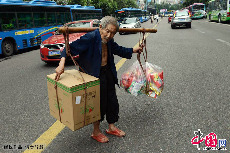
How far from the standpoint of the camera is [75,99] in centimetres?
213

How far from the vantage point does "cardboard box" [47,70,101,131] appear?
2127 mm

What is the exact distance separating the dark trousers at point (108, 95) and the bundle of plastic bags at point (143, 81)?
0.39 meters

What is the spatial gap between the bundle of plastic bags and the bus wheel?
9.19 metres

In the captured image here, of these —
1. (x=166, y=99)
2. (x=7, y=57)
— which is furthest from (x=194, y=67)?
(x=7, y=57)

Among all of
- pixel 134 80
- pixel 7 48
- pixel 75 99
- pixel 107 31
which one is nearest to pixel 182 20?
pixel 7 48

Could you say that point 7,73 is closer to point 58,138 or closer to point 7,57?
point 7,57

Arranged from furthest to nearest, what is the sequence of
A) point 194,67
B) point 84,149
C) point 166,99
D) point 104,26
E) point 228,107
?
point 194,67, point 166,99, point 228,107, point 84,149, point 104,26

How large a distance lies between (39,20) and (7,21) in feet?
7.73

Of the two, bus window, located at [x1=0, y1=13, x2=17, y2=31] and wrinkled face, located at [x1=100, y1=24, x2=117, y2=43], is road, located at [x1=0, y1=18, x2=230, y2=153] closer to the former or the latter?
wrinkled face, located at [x1=100, y1=24, x2=117, y2=43]

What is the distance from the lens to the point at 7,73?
7.02 meters

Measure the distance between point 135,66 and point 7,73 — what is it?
5.17 m

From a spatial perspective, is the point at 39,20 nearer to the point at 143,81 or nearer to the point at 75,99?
the point at 143,81

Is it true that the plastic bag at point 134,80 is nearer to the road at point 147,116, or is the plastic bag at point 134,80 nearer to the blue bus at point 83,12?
the road at point 147,116

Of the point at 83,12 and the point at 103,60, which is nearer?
the point at 103,60
